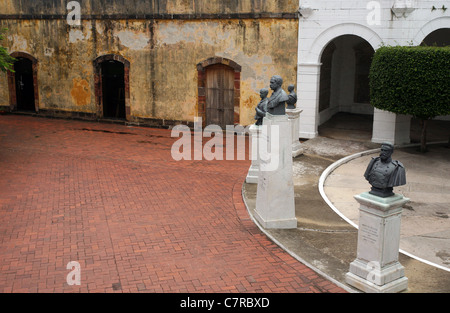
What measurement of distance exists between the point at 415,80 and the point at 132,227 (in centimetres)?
796

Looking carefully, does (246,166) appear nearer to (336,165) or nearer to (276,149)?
(336,165)

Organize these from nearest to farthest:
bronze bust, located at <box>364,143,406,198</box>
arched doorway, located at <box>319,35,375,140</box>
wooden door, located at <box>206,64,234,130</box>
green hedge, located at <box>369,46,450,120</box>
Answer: bronze bust, located at <box>364,143,406,198</box> < green hedge, located at <box>369,46,450,120</box> < wooden door, located at <box>206,64,234,130</box> < arched doorway, located at <box>319,35,375,140</box>

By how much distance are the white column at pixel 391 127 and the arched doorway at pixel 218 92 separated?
14.8 ft

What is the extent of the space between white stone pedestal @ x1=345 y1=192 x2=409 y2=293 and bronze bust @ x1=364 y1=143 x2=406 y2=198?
0.35ft

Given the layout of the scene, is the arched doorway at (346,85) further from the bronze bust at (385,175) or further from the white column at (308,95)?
the bronze bust at (385,175)

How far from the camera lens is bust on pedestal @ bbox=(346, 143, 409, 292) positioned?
237 inches

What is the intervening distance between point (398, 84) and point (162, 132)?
8014mm

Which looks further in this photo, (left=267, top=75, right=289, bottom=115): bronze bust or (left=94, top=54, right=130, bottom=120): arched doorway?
(left=94, top=54, right=130, bottom=120): arched doorway

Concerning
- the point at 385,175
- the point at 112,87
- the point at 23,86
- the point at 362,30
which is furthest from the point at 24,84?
the point at 385,175

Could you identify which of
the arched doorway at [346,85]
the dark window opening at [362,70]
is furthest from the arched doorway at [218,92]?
the dark window opening at [362,70]

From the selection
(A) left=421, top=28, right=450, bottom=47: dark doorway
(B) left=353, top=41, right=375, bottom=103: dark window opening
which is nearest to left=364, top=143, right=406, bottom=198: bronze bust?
(B) left=353, top=41, right=375, bottom=103: dark window opening

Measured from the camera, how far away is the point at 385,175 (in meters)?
5.98

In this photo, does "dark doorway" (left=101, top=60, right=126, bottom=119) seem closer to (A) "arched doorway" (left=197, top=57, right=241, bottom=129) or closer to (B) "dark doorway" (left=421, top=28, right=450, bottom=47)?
(A) "arched doorway" (left=197, top=57, right=241, bottom=129)

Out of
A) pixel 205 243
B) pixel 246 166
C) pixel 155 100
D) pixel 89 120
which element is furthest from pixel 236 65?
pixel 205 243
